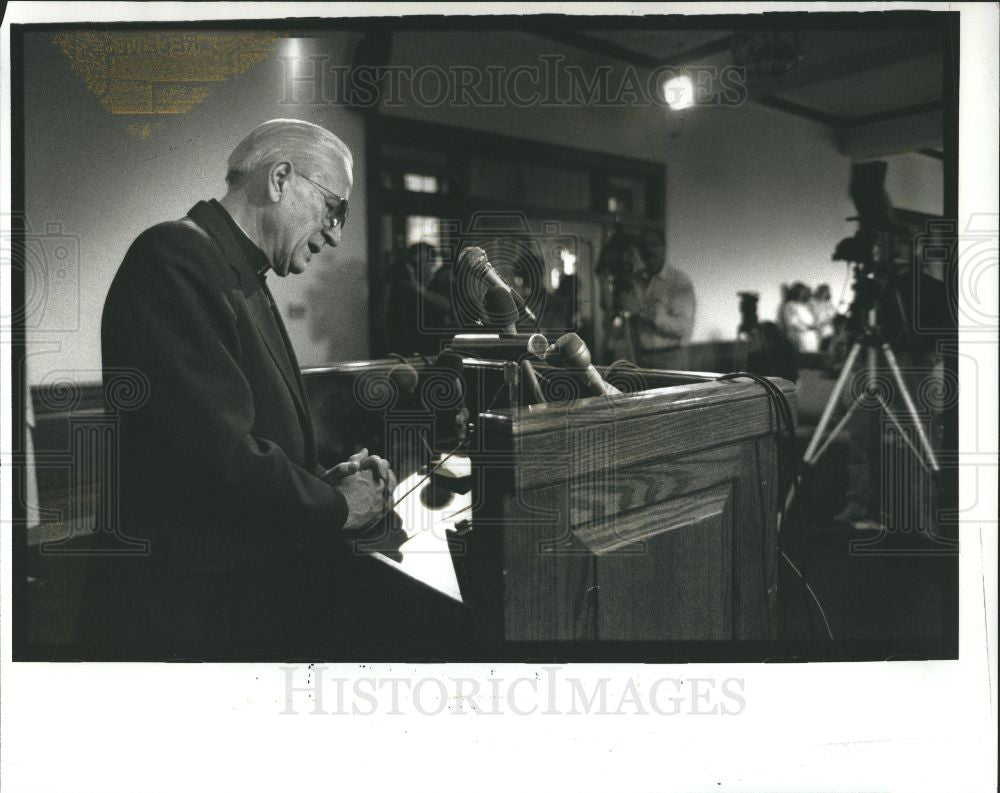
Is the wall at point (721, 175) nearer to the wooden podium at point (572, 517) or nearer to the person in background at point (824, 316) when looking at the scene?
the person in background at point (824, 316)

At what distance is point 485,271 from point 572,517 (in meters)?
0.53

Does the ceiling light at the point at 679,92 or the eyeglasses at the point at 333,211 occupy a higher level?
the ceiling light at the point at 679,92

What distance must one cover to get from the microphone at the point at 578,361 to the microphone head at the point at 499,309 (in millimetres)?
Answer: 105

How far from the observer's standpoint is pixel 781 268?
66.7 inches

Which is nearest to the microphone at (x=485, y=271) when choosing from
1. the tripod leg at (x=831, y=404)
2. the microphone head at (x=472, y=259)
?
the microphone head at (x=472, y=259)

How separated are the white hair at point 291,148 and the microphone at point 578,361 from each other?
0.56m

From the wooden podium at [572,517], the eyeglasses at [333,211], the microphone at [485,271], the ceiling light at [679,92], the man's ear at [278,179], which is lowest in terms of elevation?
the wooden podium at [572,517]

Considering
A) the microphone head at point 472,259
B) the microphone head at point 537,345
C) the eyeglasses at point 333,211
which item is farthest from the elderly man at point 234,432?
the microphone head at point 537,345

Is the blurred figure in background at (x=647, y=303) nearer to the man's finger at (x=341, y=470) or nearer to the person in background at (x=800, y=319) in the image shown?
the person in background at (x=800, y=319)

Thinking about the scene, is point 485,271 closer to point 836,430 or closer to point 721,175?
point 721,175

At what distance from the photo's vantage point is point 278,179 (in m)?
1.65

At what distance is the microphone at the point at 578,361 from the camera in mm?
1663
